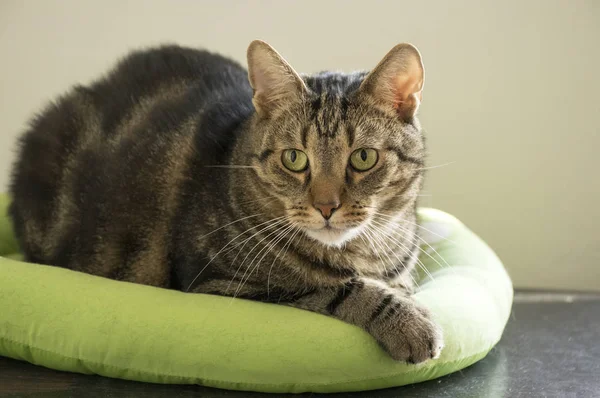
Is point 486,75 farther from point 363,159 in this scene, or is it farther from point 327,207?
point 327,207

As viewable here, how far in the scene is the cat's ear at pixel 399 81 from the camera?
1.60 m

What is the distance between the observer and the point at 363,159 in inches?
63.3

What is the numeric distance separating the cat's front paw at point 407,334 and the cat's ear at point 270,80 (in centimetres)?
57

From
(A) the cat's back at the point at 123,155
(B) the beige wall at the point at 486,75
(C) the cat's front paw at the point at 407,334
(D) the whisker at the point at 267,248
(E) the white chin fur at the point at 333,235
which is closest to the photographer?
(C) the cat's front paw at the point at 407,334

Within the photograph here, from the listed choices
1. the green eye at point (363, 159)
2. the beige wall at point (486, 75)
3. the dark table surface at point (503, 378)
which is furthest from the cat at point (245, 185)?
the beige wall at point (486, 75)

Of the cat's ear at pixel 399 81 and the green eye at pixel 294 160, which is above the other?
the cat's ear at pixel 399 81

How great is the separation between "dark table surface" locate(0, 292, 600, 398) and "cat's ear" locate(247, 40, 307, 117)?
706mm

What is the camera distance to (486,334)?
1764 mm

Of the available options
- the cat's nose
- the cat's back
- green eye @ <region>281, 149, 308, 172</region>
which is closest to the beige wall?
the cat's back

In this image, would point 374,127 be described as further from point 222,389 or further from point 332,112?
point 222,389

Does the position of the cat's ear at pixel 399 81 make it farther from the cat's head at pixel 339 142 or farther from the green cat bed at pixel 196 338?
the green cat bed at pixel 196 338

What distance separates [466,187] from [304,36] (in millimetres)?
975

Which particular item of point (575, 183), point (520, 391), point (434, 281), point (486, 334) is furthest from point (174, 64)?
point (575, 183)

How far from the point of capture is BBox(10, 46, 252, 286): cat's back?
1.95 metres
